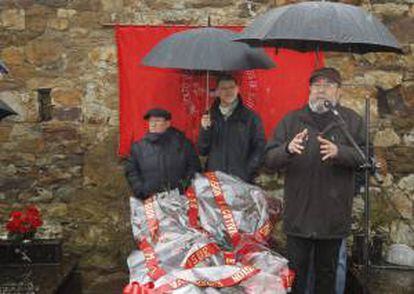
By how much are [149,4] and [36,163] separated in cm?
150

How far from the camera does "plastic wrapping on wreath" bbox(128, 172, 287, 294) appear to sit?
339cm

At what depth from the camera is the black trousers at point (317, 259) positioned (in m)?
3.60

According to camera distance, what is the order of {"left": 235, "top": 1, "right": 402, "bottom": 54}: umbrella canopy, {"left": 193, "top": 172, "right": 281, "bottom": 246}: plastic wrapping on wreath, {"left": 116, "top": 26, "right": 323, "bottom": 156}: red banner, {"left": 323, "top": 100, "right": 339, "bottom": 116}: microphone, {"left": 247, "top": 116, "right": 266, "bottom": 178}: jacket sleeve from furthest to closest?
{"left": 116, "top": 26, "right": 323, "bottom": 156}: red banner, {"left": 247, "top": 116, "right": 266, "bottom": 178}: jacket sleeve, {"left": 193, "top": 172, "right": 281, "bottom": 246}: plastic wrapping on wreath, {"left": 323, "top": 100, "right": 339, "bottom": 116}: microphone, {"left": 235, "top": 1, "right": 402, "bottom": 54}: umbrella canopy

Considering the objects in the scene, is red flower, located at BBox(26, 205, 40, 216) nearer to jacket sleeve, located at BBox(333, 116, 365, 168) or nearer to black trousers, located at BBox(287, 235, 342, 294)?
black trousers, located at BBox(287, 235, 342, 294)

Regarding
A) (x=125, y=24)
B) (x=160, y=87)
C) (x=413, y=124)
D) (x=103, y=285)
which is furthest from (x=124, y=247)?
(x=413, y=124)

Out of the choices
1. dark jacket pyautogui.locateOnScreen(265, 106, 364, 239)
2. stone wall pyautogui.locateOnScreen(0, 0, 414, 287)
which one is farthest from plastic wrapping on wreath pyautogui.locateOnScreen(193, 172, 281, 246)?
stone wall pyautogui.locateOnScreen(0, 0, 414, 287)

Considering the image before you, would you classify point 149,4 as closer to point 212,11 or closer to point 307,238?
point 212,11

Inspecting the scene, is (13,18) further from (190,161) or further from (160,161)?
(190,161)

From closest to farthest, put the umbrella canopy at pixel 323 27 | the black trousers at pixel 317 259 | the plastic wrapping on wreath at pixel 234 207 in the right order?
the umbrella canopy at pixel 323 27 < the black trousers at pixel 317 259 < the plastic wrapping on wreath at pixel 234 207

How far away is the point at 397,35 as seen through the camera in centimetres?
475

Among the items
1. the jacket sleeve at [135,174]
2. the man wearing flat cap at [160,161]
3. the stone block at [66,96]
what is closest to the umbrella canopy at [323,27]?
the man wearing flat cap at [160,161]

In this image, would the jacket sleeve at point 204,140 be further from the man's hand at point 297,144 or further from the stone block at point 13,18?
the stone block at point 13,18

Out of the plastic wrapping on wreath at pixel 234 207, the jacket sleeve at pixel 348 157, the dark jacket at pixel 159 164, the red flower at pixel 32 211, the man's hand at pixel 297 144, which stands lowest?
the red flower at pixel 32 211

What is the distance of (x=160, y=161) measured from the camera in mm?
4242
